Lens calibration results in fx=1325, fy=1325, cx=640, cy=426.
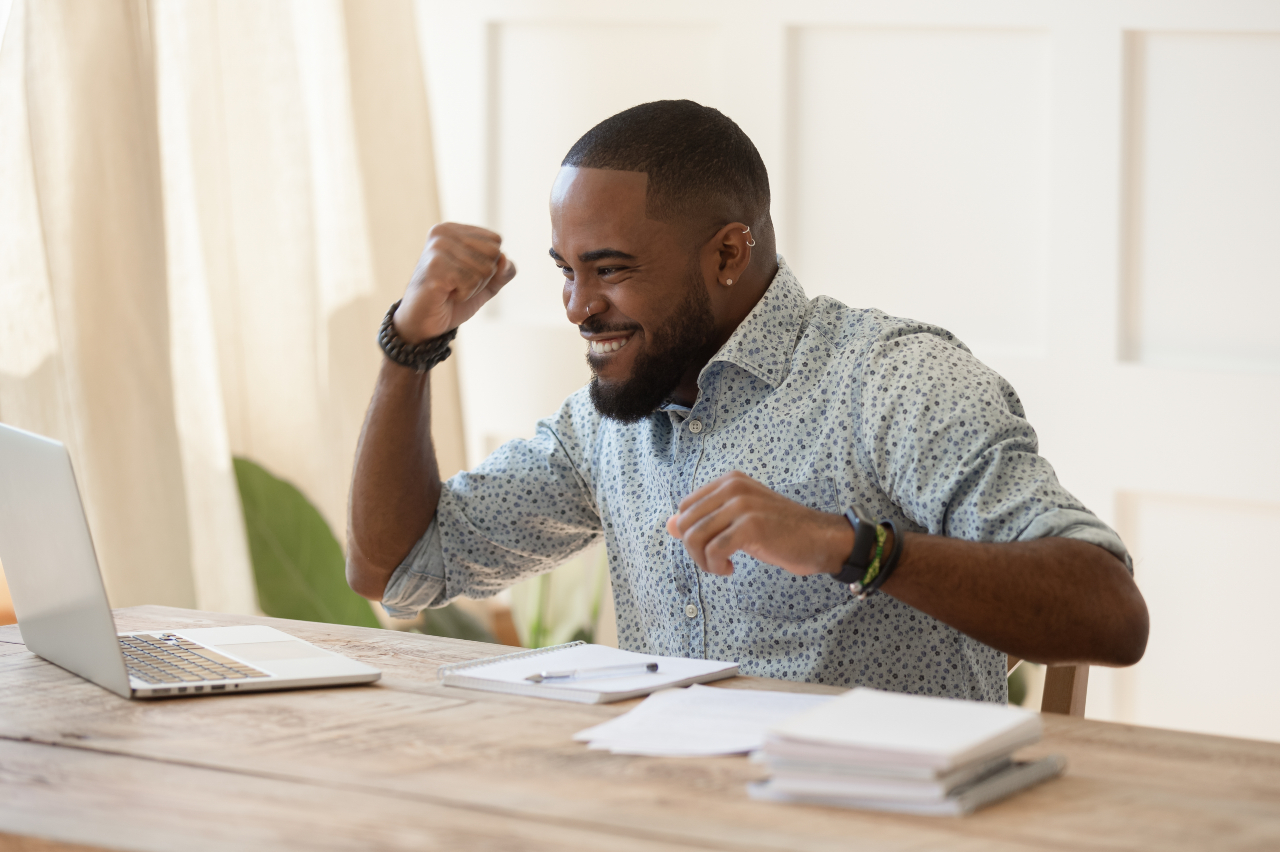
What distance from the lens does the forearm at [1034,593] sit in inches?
46.7

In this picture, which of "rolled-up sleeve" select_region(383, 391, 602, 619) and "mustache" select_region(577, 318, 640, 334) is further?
"rolled-up sleeve" select_region(383, 391, 602, 619)

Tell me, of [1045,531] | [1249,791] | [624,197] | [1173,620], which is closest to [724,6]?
[624,197]

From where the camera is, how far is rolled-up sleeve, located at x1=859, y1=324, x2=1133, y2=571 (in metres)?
1.25


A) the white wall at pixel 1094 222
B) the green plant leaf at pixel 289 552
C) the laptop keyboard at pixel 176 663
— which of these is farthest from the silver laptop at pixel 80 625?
the white wall at pixel 1094 222

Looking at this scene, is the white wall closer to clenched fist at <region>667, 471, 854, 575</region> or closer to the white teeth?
the white teeth

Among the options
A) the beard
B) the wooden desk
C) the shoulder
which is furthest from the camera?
the beard

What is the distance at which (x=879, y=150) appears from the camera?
247 centimetres

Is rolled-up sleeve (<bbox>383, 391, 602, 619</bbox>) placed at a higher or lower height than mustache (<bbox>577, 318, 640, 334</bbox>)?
lower

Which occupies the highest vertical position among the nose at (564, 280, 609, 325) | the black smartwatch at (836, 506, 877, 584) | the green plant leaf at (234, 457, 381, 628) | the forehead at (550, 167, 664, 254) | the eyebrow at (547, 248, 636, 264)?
the forehead at (550, 167, 664, 254)

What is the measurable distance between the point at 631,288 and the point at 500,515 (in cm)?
37

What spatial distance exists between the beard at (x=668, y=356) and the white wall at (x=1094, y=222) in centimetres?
99

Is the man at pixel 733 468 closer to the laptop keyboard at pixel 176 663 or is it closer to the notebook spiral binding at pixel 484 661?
the notebook spiral binding at pixel 484 661

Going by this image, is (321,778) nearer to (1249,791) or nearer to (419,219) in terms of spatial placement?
(1249,791)

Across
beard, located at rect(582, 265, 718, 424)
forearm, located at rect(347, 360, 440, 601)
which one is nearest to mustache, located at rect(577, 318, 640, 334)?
beard, located at rect(582, 265, 718, 424)
